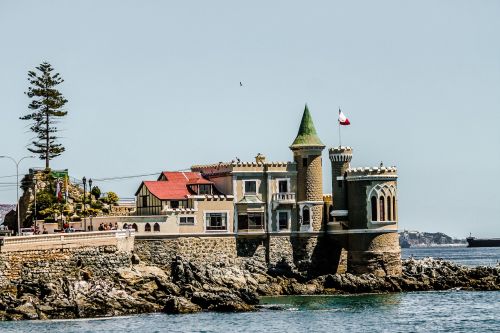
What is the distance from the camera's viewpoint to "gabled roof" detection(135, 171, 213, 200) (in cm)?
10875

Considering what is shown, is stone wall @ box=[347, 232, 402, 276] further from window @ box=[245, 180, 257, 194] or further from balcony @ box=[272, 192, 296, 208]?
window @ box=[245, 180, 257, 194]

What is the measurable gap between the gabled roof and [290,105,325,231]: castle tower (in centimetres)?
767

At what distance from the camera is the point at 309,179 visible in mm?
109938

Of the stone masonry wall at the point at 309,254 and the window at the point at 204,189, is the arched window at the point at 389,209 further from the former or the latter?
the window at the point at 204,189

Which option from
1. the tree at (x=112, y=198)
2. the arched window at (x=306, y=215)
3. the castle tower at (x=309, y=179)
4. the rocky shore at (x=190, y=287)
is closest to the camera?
the rocky shore at (x=190, y=287)

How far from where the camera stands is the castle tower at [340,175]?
361 ft

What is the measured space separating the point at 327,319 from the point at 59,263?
63.8 feet

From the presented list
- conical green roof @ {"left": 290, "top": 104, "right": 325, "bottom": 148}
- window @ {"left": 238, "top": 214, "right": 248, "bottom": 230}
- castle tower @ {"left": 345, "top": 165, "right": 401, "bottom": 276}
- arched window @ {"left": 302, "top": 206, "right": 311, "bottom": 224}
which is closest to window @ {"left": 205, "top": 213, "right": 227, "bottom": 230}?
window @ {"left": 238, "top": 214, "right": 248, "bottom": 230}

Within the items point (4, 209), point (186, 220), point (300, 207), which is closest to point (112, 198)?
point (186, 220)

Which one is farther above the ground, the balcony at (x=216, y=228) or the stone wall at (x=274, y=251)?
the balcony at (x=216, y=228)

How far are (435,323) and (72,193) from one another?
4211 cm

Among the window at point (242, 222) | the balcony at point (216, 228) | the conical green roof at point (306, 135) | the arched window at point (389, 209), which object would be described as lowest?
the balcony at point (216, 228)

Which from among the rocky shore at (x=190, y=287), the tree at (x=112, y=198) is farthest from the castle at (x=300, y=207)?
the tree at (x=112, y=198)

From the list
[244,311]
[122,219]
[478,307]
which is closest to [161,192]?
[122,219]
